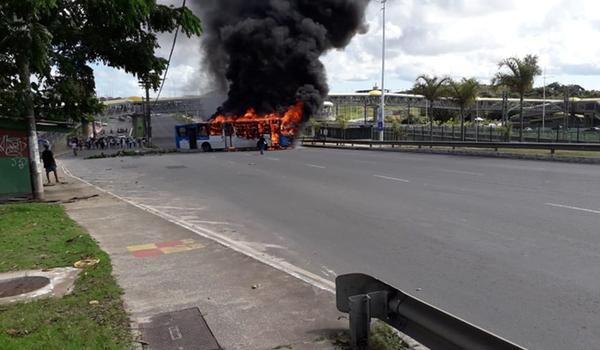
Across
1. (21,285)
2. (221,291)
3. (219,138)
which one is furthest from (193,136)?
(221,291)

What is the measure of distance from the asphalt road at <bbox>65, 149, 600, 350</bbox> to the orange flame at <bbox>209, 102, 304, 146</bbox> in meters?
23.1

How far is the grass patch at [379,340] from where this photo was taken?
12.5ft

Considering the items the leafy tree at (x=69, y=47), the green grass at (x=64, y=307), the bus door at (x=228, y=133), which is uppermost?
the leafy tree at (x=69, y=47)

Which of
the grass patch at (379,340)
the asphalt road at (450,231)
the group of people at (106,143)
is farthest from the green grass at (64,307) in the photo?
the group of people at (106,143)

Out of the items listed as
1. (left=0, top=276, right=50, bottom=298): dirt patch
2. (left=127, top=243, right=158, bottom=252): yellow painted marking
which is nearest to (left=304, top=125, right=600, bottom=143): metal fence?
(left=127, top=243, right=158, bottom=252): yellow painted marking

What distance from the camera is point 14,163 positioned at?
544 inches

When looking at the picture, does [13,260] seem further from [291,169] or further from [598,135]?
[598,135]

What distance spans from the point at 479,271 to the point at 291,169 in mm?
14740

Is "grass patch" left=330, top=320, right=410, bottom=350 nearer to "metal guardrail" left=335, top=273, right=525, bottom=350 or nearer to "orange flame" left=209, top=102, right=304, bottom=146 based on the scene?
"metal guardrail" left=335, top=273, right=525, bottom=350

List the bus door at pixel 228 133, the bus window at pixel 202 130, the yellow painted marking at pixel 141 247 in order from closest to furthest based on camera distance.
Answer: the yellow painted marking at pixel 141 247
the bus door at pixel 228 133
the bus window at pixel 202 130

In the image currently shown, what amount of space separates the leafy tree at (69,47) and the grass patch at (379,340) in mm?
2997

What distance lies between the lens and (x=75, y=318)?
14.5 feet

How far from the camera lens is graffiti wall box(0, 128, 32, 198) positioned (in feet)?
44.6

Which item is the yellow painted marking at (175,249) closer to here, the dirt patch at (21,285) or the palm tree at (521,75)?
the dirt patch at (21,285)
